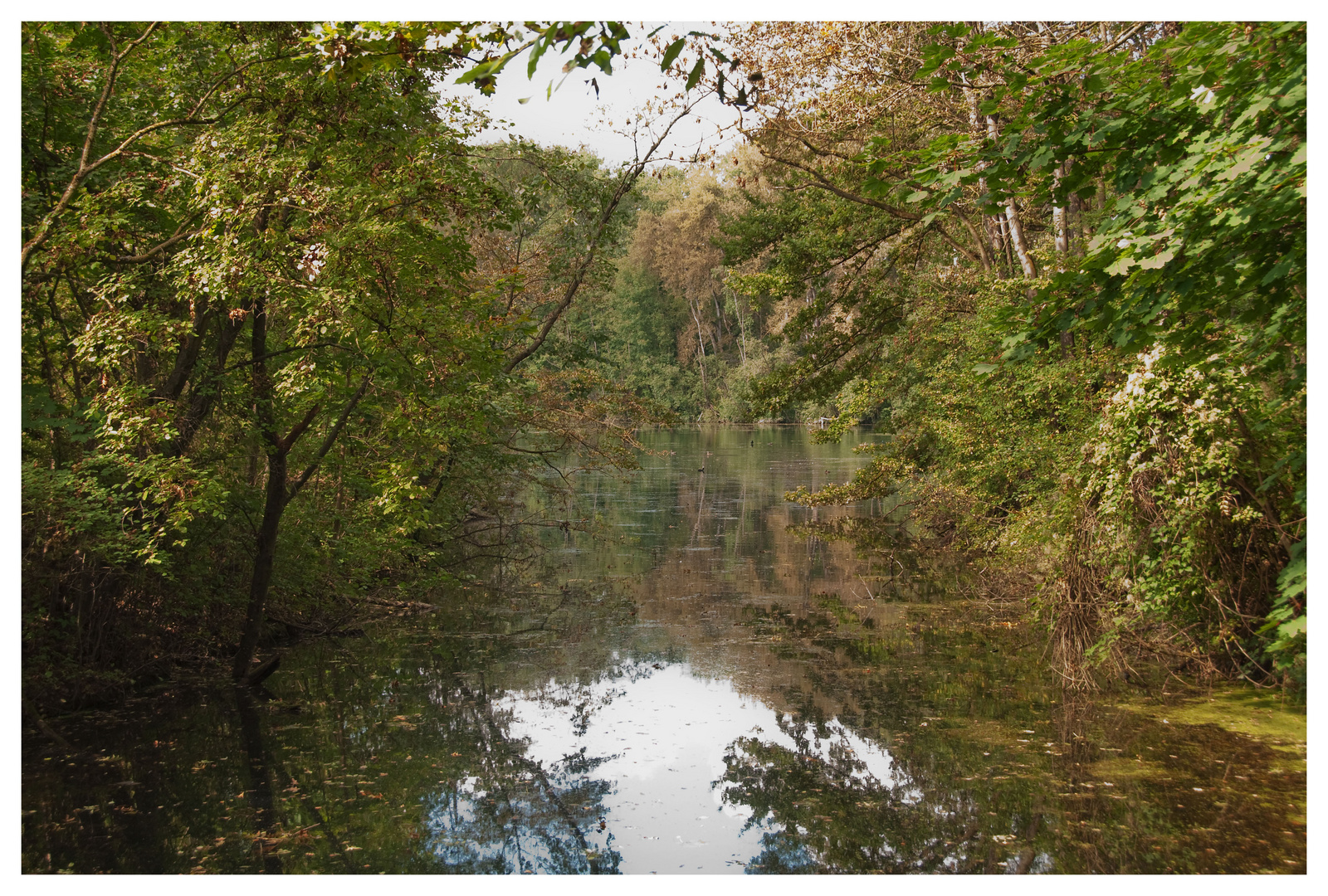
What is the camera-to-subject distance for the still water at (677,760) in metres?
4.74

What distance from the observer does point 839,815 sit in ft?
17.2

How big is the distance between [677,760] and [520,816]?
4.15 feet

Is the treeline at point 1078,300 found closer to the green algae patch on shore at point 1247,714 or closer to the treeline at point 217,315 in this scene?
the green algae patch on shore at point 1247,714

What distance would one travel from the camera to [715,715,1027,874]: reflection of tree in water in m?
4.70

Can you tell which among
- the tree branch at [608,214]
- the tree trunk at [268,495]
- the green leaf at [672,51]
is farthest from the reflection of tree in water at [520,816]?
the tree branch at [608,214]

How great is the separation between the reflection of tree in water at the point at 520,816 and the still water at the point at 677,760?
0.06 feet

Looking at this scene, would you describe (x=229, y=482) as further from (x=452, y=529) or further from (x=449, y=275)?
(x=452, y=529)

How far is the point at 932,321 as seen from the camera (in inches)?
522

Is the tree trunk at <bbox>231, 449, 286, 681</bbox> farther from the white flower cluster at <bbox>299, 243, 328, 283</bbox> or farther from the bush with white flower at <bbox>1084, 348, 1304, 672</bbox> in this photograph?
the bush with white flower at <bbox>1084, 348, 1304, 672</bbox>

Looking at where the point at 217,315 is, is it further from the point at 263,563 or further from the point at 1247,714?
the point at 1247,714

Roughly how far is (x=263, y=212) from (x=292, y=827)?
12.4 ft

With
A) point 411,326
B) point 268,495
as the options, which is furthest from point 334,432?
point 411,326

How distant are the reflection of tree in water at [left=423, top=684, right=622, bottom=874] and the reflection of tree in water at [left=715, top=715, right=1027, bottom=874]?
838 mm

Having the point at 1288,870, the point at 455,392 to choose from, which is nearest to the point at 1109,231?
the point at 1288,870
